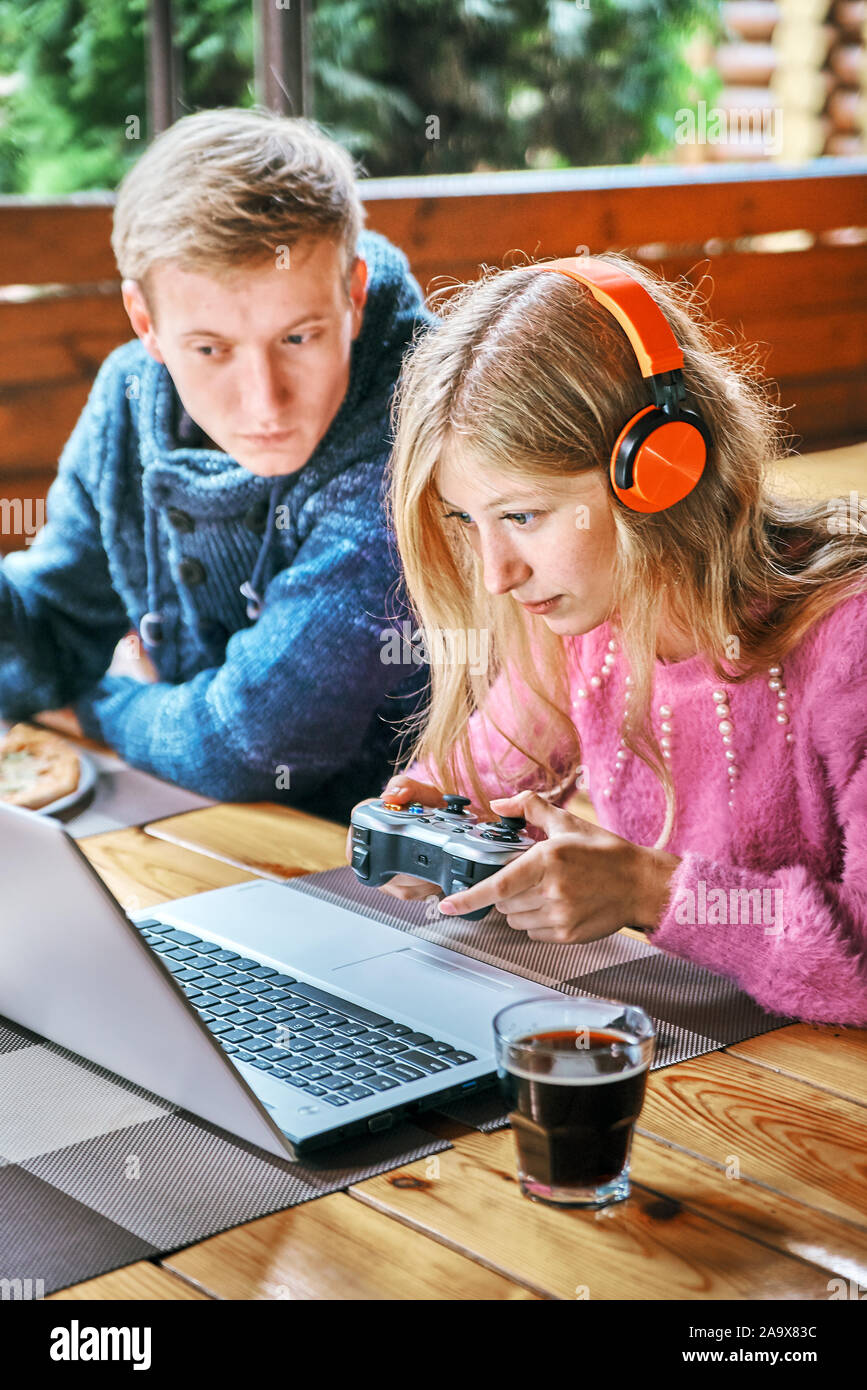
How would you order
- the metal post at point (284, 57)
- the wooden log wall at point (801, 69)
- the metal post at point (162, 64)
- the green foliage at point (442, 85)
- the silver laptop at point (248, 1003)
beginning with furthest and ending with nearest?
the wooden log wall at point (801, 69)
the green foliage at point (442, 85)
the metal post at point (162, 64)
the metal post at point (284, 57)
the silver laptop at point (248, 1003)

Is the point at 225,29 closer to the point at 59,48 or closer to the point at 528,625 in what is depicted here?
the point at 59,48

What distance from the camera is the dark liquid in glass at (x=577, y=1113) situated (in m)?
0.71

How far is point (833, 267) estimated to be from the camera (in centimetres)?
450

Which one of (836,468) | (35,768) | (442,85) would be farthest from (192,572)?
(442,85)

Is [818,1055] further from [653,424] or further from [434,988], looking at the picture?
[653,424]

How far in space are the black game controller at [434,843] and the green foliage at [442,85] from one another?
4.40 m

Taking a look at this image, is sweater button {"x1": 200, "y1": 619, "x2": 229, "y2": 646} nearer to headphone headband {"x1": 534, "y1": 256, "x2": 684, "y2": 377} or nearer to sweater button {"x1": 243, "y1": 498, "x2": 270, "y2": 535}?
sweater button {"x1": 243, "y1": 498, "x2": 270, "y2": 535}

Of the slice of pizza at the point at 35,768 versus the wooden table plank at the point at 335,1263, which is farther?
the slice of pizza at the point at 35,768

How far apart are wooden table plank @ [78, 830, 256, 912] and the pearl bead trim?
0.34 meters

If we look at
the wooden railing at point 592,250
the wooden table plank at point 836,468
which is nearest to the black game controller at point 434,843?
the wooden railing at point 592,250

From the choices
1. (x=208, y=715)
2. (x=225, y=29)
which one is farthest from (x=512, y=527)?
(x=225, y=29)

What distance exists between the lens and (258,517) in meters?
1.74

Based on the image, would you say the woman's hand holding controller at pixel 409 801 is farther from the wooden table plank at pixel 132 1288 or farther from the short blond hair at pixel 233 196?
the short blond hair at pixel 233 196
